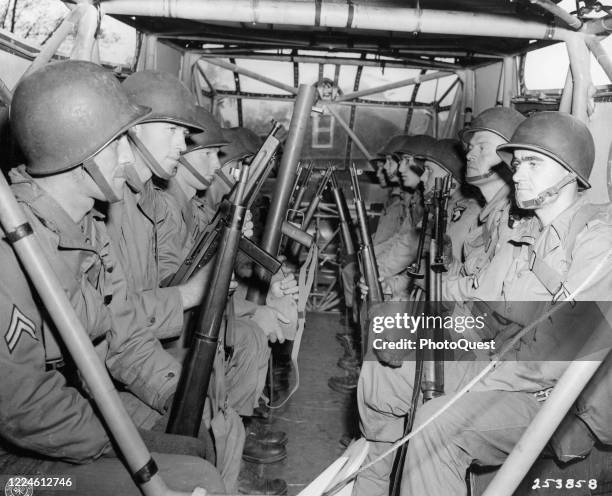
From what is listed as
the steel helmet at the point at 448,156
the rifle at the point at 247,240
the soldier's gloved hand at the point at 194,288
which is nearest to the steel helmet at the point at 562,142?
the rifle at the point at 247,240

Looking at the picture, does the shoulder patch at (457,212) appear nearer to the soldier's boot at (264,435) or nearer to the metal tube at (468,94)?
the metal tube at (468,94)

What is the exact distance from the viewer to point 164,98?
10.6 ft

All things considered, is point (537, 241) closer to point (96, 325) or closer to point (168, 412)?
point (168, 412)

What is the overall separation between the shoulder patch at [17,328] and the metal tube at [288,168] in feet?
6.11

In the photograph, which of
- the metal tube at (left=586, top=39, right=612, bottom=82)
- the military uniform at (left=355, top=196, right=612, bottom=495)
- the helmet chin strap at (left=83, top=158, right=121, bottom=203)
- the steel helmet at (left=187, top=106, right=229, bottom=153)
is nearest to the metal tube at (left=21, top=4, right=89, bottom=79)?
the steel helmet at (left=187, top=106, right=229, bottom=153)

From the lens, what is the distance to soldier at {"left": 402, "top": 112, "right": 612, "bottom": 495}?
238cm

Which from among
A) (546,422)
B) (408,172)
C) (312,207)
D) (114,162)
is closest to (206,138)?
(312,207)

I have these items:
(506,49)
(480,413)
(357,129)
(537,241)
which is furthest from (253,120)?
(480,413)

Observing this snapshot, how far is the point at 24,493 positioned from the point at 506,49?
5967 mm

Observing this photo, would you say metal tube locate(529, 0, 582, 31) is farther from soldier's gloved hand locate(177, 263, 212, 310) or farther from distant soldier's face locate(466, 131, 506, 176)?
soldier's gloved hand locate(177, 263, 212, 310)

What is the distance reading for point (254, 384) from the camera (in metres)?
3.34

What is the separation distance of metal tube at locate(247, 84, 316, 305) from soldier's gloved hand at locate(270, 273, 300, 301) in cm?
39

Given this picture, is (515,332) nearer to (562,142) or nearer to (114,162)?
(562,142)

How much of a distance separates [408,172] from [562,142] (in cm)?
353
